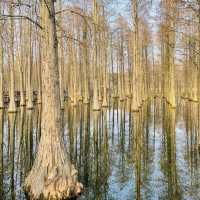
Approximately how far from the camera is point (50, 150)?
905 cm

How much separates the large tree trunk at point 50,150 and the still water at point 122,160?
42cm

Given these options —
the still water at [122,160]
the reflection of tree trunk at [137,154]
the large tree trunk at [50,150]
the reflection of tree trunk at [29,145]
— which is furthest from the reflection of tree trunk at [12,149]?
the reflection of tree trunk at [137,154]

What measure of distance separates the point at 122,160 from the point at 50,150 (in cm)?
395

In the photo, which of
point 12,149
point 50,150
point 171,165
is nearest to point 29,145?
point 12,149

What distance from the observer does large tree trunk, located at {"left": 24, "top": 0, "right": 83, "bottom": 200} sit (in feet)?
28.0

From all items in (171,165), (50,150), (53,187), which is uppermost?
(50,150)

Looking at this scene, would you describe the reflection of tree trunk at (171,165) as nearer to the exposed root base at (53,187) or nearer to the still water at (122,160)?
the still water at (122,160)

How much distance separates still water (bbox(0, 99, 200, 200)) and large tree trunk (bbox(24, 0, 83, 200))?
419 mm

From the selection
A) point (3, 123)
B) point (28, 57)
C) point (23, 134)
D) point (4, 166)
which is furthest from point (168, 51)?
point (4, 166)

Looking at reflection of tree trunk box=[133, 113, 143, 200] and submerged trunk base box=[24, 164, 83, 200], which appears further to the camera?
reflection of tree trunk box=[133, 113, 143, 200]

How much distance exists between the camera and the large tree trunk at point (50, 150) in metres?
8.55

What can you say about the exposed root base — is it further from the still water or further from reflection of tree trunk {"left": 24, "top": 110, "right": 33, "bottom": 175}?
reflection of tree trunk {"left": 24, "top": 110, "right": 33, "bottom": 175}

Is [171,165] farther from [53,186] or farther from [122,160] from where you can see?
[53,186]

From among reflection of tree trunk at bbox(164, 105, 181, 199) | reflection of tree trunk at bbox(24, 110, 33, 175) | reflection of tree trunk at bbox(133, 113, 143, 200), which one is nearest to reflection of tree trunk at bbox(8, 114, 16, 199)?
reflection of tree trunk at bbox(24, 110, 33, 175)
